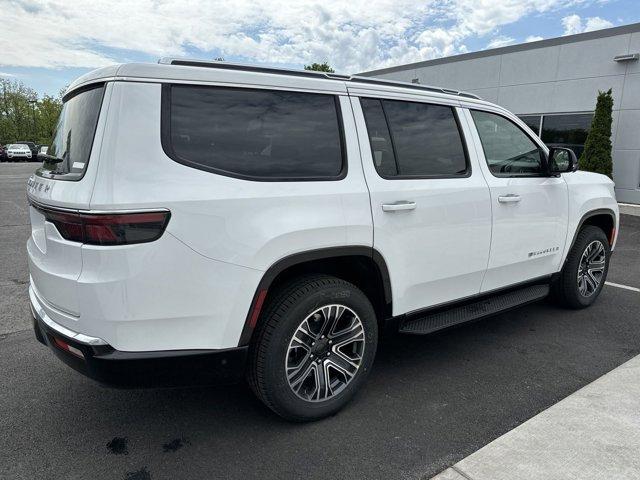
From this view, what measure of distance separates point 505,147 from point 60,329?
3324 mm

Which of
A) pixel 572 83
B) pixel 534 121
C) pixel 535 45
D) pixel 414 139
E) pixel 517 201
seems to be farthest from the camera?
pixel 534 121

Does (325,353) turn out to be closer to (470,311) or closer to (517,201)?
(470,311)

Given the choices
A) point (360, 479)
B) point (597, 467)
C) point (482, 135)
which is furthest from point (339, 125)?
point (597, 467)

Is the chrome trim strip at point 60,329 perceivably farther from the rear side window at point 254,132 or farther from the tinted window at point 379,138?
the tinted window at point 379,138

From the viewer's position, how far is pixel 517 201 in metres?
3.70

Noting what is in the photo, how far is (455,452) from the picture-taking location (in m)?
2.57

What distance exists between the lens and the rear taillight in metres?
2.10

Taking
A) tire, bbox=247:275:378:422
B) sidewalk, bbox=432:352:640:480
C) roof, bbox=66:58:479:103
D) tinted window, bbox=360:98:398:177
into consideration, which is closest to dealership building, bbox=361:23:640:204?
sidewalk, bbox=432:352:640:480

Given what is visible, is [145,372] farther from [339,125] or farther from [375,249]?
[339,125]

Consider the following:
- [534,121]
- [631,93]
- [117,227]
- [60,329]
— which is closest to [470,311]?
[117,227]

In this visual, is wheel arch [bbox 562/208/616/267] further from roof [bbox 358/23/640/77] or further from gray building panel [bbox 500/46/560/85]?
gray building panel [bbox 500/46/560/85]

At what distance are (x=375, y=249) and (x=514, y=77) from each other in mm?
A: 14217

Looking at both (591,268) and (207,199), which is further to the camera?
(591,268)

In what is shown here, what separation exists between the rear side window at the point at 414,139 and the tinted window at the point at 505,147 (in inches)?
11.3
